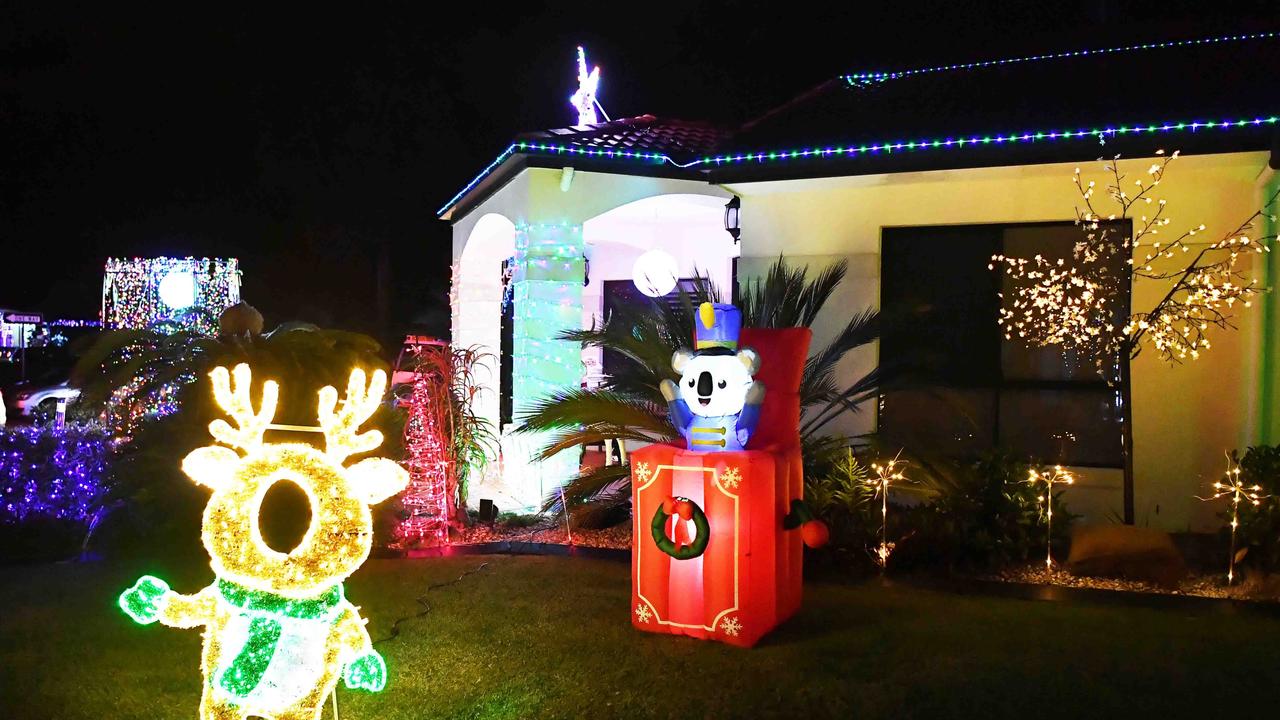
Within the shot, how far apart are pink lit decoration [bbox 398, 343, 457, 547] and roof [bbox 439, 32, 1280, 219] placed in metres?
2.40

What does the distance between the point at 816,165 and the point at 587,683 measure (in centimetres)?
553

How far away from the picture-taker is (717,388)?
531 cm

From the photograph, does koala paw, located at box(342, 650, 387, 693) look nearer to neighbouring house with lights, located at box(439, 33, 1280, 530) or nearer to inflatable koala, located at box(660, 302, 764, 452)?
inflatable koala, located at box(660, 302, 764, 452)

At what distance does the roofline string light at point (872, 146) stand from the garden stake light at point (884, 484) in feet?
8.84

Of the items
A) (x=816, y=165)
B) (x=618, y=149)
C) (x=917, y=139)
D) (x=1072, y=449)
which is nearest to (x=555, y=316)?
(x=618, y=149)

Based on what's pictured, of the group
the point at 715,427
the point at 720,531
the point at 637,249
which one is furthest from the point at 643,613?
the point at 637,249

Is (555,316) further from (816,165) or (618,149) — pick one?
(816,165)

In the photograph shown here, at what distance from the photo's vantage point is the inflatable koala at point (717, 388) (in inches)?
209

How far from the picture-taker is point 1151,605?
6016mm

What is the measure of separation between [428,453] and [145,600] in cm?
440

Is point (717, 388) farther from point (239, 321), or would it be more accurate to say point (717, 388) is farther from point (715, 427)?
point (239, 321)

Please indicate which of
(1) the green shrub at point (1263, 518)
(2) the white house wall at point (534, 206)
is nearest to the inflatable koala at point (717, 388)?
(2) the white house wall at point (534, 206)

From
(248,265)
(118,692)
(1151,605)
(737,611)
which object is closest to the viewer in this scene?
(118,692)

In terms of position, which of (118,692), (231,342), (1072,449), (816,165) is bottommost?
(118,692)
